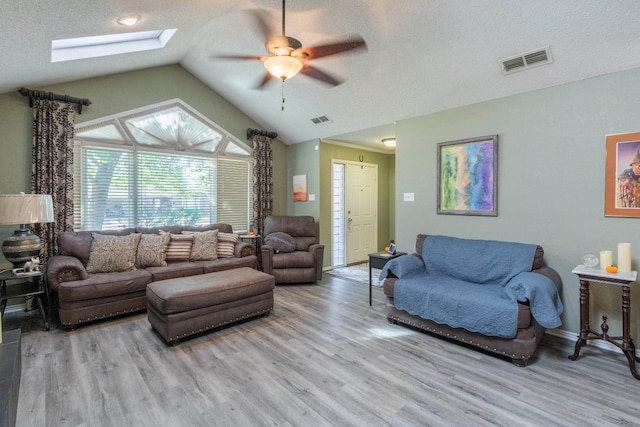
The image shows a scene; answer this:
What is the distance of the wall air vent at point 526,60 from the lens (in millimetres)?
2820

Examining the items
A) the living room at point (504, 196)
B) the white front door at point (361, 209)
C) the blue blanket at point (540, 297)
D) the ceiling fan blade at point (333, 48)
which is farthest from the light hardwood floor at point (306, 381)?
the white front door at point (361, 209)

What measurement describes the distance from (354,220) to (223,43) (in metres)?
3.91

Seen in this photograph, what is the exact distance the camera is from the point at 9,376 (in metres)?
1.34

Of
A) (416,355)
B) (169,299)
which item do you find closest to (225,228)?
(169,299)

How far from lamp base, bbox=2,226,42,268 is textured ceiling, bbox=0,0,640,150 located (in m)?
1.61

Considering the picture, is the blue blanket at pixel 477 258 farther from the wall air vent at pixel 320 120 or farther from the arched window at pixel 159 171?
the arched window at pixel 159 171

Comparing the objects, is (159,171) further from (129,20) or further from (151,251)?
(129,20)

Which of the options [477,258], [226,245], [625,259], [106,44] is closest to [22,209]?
[106,44]

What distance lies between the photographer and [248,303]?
337 cm

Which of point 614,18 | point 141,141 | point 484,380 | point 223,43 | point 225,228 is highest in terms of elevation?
point 223,43

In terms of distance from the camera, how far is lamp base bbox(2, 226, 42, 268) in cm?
320

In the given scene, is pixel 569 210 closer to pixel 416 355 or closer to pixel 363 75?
pixel 416 355

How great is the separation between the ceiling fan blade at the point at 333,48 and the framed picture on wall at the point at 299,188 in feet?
9.38

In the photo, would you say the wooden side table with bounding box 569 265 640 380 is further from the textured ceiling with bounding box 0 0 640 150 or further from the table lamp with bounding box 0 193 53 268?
the table lamp with bounding box 0 193 53 268
